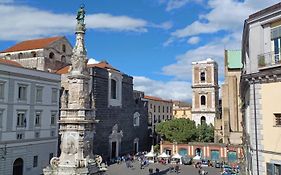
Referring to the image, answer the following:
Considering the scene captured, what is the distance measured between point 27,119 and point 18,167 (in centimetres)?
429

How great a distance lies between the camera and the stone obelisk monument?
1569 centimetres

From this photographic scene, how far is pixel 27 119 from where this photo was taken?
Answer: 30.8 m

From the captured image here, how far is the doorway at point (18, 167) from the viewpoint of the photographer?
29.5 m

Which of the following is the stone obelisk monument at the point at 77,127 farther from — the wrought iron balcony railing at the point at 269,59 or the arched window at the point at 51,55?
the arched window at the point at 51,55

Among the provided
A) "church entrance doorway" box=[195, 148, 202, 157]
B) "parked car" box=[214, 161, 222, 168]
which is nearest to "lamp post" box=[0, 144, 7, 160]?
"parked car" box=[214, 161, 222, 168]

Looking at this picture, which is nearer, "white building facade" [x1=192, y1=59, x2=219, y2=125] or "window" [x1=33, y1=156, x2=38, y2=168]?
"window" [x1=33, y1=156, x2=38, y2=168]

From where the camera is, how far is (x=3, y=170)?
91.7ft

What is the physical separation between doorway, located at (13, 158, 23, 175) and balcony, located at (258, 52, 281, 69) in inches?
924

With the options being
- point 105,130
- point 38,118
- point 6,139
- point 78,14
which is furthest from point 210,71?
point 78,14

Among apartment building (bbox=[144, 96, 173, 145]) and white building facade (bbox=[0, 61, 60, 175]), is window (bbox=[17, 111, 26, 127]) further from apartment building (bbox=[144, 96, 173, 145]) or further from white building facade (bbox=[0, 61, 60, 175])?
apartment building (bbox=[144, 96, 173, 145])

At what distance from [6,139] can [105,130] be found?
17502mm

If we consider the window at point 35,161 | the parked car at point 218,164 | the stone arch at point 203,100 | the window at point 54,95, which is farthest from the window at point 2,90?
the stone arch at point 203,100

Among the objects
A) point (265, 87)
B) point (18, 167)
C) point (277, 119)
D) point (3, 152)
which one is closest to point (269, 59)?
point (265, 87)

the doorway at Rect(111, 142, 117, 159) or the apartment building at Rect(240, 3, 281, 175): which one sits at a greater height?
the apartment building at Rect(240, 3, 281, 175)
